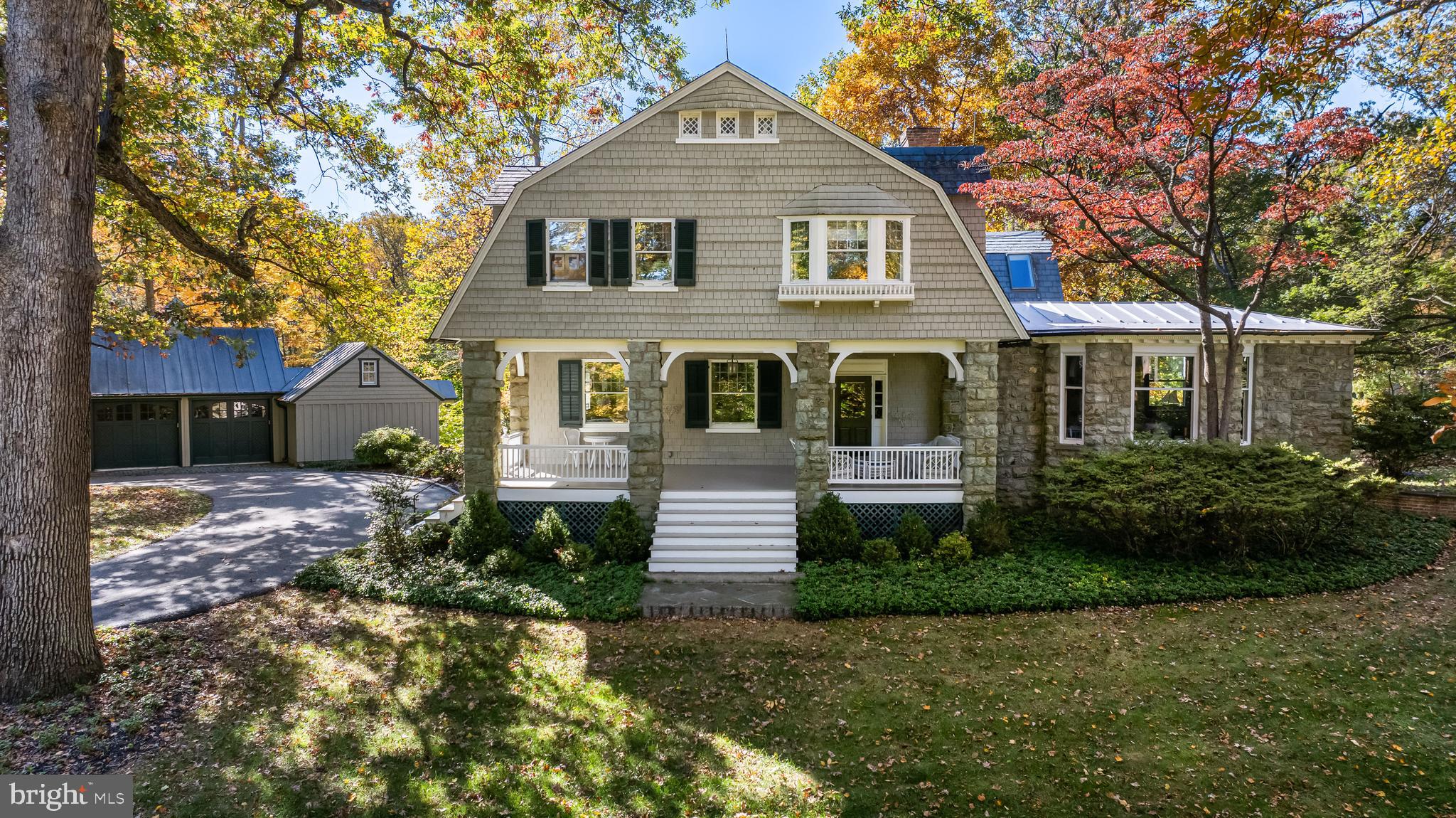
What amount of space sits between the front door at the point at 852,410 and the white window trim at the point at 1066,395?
3849 millimetres

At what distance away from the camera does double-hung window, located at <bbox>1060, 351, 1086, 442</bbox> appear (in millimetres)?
12883

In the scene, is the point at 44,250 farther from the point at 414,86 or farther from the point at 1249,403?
the point at 1249,403

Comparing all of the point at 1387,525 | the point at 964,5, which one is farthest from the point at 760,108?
the point at 1387,525

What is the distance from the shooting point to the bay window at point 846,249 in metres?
10.6

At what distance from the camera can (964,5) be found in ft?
30.0

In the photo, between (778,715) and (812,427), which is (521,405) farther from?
(778,715)

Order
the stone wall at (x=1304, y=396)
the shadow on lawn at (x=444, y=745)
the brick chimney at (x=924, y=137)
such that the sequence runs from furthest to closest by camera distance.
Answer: the brick chimney at (x=924, y=137) < the stone wall at (x=1304, y=396) < the shadow on lawn at (x=444, y=745)

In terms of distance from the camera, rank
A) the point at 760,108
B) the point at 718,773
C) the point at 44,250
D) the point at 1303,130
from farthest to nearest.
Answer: the point at 760,108
the point at 1303,130
the point at 44,250
the point at 718,773

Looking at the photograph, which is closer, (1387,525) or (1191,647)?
(1191,647)

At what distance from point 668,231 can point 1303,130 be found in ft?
34.2

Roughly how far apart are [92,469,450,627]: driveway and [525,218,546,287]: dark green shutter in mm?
6054

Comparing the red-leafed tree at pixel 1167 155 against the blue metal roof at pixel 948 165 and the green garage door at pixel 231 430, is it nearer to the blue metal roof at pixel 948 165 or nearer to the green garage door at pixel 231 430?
the blue metal roof at pixel 948 165

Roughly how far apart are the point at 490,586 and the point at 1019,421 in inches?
424

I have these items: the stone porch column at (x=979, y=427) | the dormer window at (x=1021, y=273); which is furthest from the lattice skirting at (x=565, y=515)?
the dormer window at (x=1021, y=273)
